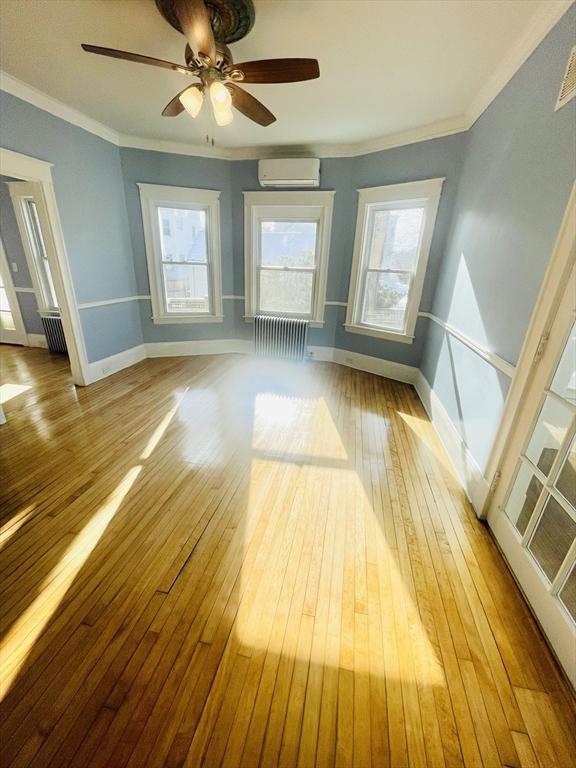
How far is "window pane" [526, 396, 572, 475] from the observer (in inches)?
54.6

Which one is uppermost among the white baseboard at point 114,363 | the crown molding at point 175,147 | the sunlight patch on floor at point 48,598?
the crown molding at point 175,147

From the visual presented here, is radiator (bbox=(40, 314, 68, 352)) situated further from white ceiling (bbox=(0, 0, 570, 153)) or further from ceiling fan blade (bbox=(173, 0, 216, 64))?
ceiling fan blade (bbox=(173, 0, 216, 64))

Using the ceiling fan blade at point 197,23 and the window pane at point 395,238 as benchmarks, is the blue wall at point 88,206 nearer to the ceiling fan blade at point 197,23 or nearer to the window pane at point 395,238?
the ceiling fan blade at point 197,23

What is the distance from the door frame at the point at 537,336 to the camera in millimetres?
1386

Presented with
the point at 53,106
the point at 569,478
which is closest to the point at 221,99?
the point at 53,106

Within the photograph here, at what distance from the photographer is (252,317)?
4.70m

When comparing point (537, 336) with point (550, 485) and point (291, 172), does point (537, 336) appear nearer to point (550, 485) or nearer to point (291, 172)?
point (550, 485)

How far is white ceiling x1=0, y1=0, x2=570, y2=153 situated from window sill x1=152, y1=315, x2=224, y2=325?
2318mm

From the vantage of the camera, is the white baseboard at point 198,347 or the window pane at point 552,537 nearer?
the window pane at point 552,537

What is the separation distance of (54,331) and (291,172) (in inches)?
165

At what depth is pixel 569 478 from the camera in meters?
1.34

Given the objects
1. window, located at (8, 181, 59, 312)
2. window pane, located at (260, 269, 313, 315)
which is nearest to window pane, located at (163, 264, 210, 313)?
window pane, located at (260, 269, 313, 315)

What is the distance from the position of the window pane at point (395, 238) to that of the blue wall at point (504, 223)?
66 cm

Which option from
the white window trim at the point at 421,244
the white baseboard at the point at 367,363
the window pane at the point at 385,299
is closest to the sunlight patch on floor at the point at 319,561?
the white baseboard at the point at 367,363
